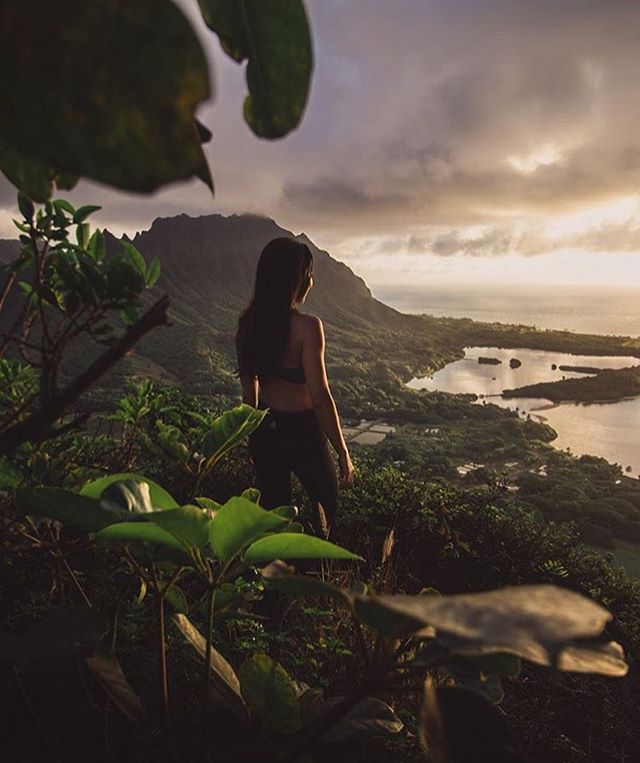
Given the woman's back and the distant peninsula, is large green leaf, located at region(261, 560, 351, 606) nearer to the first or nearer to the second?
the woman's back

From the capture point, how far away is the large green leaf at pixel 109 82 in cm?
21

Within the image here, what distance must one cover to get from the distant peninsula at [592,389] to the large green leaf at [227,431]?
105ft

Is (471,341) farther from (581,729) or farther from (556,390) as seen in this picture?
(581,729)

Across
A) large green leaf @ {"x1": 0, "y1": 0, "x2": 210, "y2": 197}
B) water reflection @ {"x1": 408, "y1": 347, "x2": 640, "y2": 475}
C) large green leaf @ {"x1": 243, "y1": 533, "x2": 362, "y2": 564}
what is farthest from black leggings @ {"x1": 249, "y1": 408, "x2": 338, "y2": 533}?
water reflection @ {"x1": 408, "y1": 347, "x2": 640, "y2": 475}

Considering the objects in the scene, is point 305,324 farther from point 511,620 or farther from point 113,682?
point 511,620

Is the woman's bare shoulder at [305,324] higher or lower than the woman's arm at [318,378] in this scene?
higher

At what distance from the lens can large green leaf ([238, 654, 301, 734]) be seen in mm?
800

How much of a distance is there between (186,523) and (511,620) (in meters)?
0.33

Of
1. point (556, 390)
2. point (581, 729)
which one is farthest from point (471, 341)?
point (581, 729)

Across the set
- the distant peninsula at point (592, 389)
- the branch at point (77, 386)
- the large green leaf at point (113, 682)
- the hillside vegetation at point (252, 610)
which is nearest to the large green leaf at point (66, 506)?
the hillside vegetation at point (252, 610)

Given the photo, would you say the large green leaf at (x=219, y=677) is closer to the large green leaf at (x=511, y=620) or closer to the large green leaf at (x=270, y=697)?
the large green leaf at (x=270, y=697)

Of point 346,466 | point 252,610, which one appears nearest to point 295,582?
point 252,610

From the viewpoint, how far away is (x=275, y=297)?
2768 millimetres

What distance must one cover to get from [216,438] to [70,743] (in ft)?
2.08
